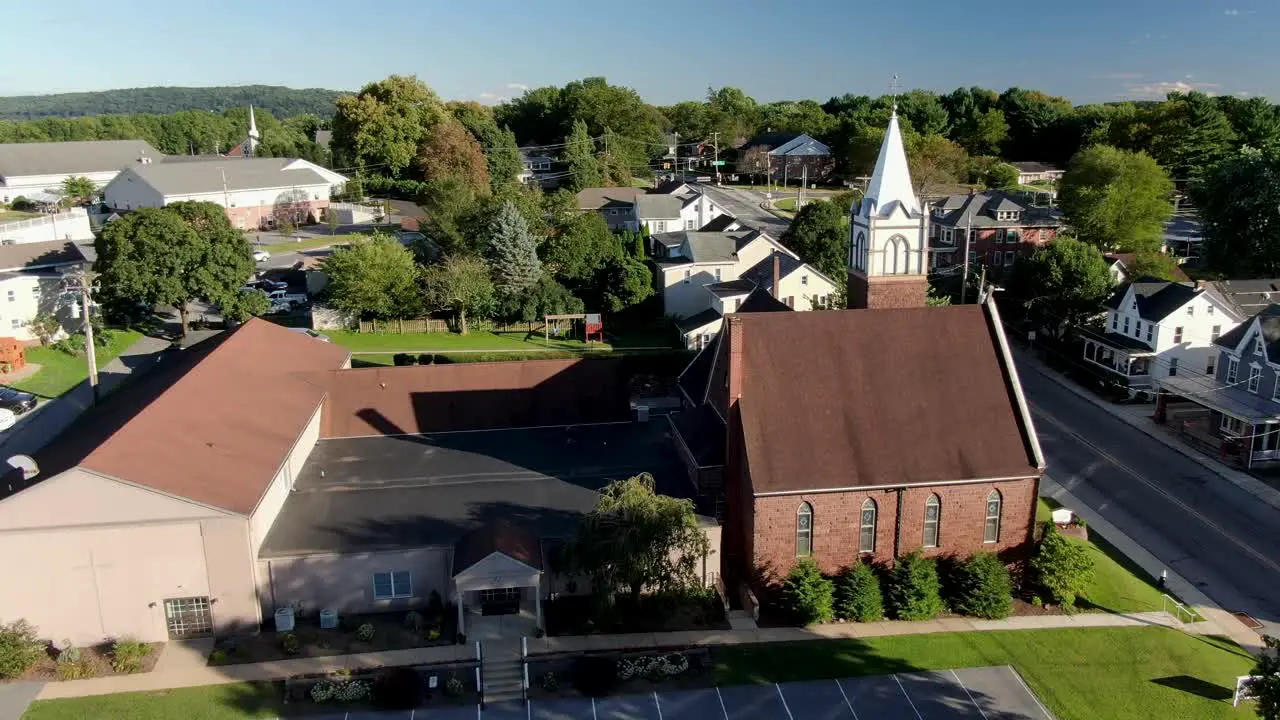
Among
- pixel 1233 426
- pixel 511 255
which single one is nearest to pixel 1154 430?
pixel 1233 426

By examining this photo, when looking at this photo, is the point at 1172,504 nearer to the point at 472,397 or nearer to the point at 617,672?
the point at 617,672


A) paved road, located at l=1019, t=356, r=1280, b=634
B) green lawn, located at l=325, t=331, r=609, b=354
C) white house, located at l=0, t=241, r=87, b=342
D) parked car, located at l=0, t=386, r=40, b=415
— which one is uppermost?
white house, located at l=0, t=241, r=87, b=342

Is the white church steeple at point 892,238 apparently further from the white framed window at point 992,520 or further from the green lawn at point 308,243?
the green lawn at point 308,243

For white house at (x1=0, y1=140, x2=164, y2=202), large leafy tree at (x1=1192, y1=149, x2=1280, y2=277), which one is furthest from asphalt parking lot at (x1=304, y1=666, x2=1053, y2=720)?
white house at (x1=0, y1=140, x2=164, y2=202)

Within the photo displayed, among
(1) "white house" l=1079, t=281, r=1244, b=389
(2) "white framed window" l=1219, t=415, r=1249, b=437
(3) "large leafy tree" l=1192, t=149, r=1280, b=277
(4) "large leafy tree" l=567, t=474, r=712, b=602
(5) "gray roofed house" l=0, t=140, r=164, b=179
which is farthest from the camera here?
(5) "gray roofed house" l=0, t=140, r=164, b=179

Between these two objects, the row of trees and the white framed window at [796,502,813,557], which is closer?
the row of trees

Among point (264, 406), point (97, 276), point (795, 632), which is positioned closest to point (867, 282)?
point (795, 632)

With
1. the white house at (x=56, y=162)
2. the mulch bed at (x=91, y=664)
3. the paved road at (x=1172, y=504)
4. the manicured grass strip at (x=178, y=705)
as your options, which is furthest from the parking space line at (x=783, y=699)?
the white house at (x=56, y=162)

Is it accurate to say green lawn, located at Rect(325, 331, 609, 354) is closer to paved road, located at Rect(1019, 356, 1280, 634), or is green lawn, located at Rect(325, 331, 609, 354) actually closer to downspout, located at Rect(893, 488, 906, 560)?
paved road, located at Rect(1019, 356, 1280, 634)
